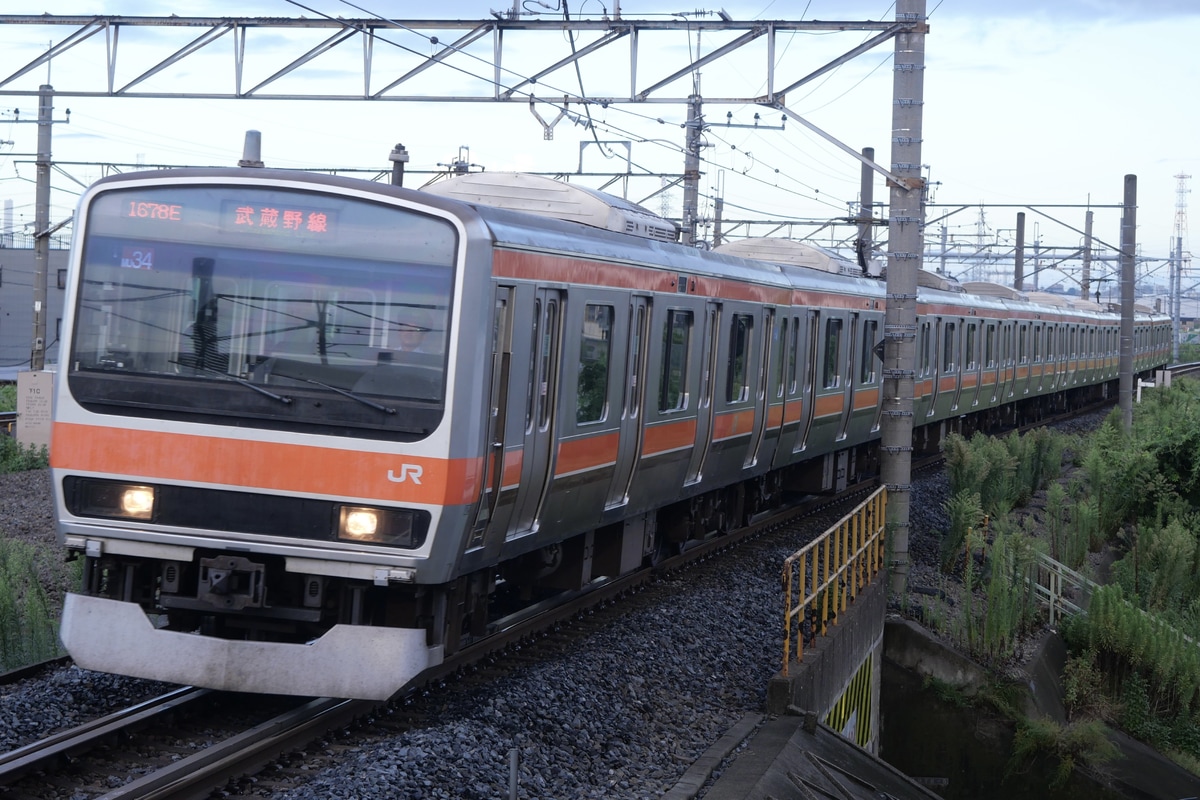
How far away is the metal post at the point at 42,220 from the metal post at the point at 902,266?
13478 mm

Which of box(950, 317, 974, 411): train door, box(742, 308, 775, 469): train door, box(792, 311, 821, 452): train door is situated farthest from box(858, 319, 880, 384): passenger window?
box(950, 317, 974, 411): train door

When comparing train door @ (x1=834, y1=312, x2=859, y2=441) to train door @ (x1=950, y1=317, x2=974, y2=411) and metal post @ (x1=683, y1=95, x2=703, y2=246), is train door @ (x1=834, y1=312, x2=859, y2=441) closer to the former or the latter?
metal post @ (x1=683, y1=95, x2=703, y2=246)

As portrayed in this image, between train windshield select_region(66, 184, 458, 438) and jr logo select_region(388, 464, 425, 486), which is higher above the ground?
train windshield select_region(66, 184, 458, 438)

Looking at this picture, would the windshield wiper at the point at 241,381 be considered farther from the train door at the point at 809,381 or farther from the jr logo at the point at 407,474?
the train door at the point at 809,381

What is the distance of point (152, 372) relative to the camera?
6.84 metres

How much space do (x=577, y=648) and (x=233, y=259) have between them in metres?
3.19

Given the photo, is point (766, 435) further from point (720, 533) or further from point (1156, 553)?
point (1156, 553)

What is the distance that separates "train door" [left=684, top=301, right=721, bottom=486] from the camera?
11.1 m

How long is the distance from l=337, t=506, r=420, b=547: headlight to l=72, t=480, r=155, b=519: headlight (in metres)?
0.94

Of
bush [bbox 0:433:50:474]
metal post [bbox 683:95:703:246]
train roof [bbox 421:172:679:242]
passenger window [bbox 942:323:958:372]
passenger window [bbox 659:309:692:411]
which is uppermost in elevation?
metal post [bbox 683:95:703:246]

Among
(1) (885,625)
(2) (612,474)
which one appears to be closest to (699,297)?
(2) (612,474)

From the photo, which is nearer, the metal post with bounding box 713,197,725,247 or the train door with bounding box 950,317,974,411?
the train door with bounding box 950,317,974,411

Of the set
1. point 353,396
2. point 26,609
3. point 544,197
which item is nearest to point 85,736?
point 353,396

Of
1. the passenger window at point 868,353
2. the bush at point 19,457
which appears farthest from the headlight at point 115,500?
the passenger window at point 868,353
